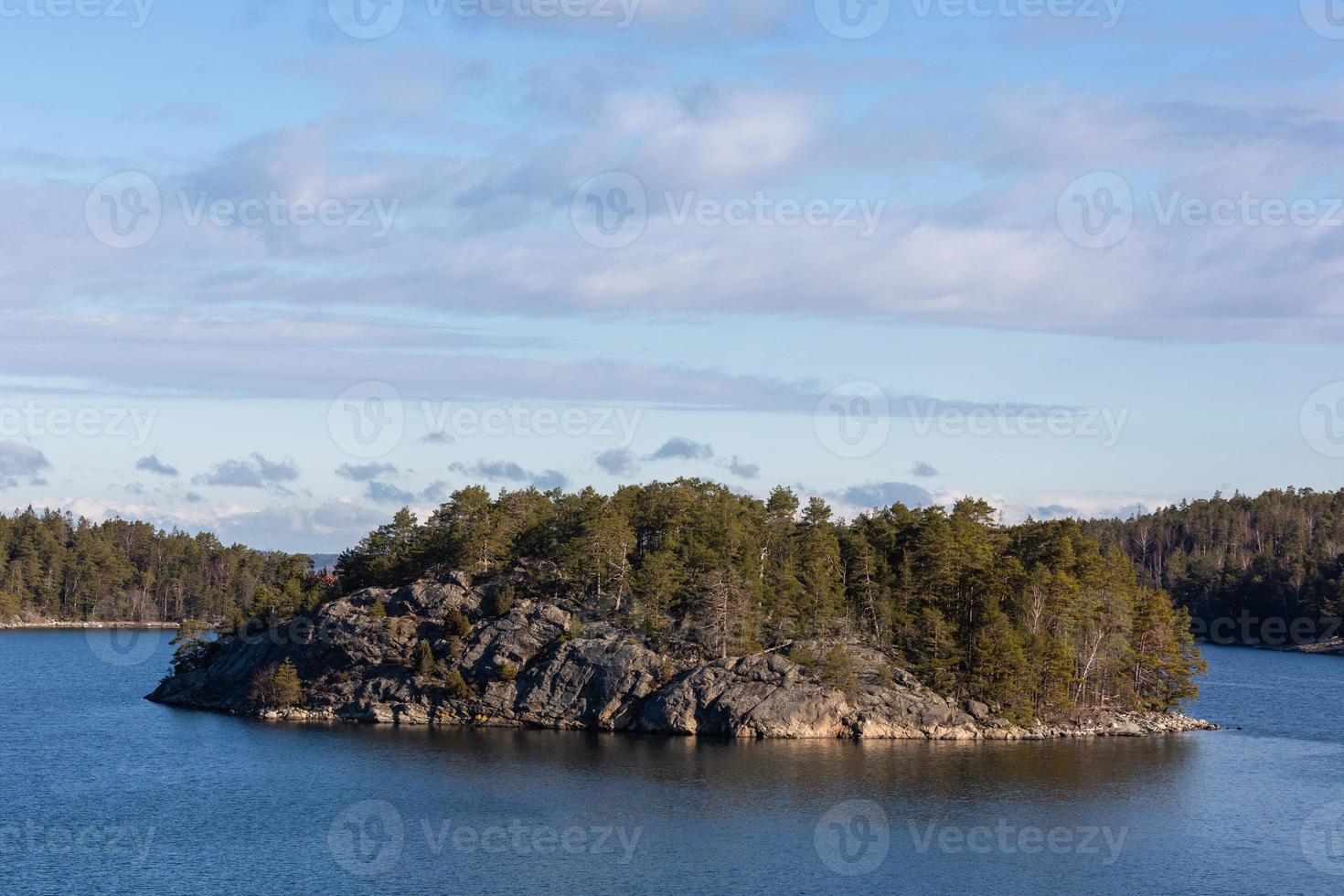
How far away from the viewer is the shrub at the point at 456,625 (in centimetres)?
12025

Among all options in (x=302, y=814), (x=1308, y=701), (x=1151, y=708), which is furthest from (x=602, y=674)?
(x=1308, y=701)

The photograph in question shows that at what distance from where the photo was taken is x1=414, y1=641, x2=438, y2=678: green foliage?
118875 millimetres

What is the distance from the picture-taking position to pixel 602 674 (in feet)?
381

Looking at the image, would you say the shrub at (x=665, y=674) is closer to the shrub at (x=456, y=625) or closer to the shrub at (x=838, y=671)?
the shrub at (x=838, y=671)

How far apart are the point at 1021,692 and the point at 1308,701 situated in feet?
184

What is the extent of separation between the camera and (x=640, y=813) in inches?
3248

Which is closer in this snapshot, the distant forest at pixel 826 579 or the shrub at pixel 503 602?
the distant forest at pixel 826 579

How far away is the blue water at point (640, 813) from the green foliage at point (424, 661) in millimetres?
7134

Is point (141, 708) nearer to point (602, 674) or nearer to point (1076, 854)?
point (602, 674)

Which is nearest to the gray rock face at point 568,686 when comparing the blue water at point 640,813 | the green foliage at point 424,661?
the green foliage at point 424,661

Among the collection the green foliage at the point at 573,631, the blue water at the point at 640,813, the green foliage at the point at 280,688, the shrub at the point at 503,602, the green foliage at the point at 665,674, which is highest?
the shrub at the point at 503,602

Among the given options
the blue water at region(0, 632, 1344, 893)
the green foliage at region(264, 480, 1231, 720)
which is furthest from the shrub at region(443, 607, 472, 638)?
the blue water at region(0, 632, 1344, 893)

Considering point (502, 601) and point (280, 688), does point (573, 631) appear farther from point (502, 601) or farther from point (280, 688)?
point (280, 688)

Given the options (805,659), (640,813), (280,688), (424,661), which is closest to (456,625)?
(424,661)
